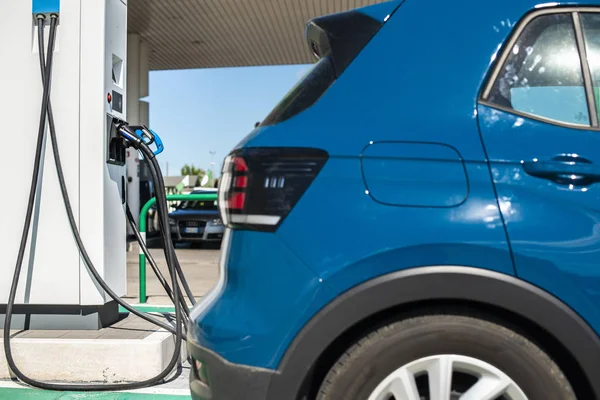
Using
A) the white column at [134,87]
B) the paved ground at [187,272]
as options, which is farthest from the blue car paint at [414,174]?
the white column at [134,87]

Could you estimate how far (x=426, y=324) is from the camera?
1729 mm

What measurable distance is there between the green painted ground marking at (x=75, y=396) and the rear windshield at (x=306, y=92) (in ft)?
6.37

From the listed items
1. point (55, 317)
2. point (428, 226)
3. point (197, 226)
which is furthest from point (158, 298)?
point (197, 226)

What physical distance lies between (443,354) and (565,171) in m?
0.70

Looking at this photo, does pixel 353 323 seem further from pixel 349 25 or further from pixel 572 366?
pixel 349 25

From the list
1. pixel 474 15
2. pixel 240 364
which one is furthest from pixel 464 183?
pixel 240 364

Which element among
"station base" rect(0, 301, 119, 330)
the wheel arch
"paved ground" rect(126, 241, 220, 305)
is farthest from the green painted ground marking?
"paved ground" rect(126, 241, 220, 305)

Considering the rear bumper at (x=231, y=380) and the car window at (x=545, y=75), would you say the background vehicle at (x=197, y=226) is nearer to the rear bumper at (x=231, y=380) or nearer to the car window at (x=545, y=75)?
the rear bumper at (x=231, y=380)

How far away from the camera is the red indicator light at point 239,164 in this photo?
6.03 ft

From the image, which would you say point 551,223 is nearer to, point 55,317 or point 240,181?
point 240,181

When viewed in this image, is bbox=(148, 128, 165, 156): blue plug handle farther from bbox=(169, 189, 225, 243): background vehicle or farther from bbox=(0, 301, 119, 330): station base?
bbox=(169, 189, 225, 243): background vehicle

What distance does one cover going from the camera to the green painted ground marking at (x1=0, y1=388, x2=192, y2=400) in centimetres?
307

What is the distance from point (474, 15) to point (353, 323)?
44.3 inches

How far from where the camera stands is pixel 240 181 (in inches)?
72.3
